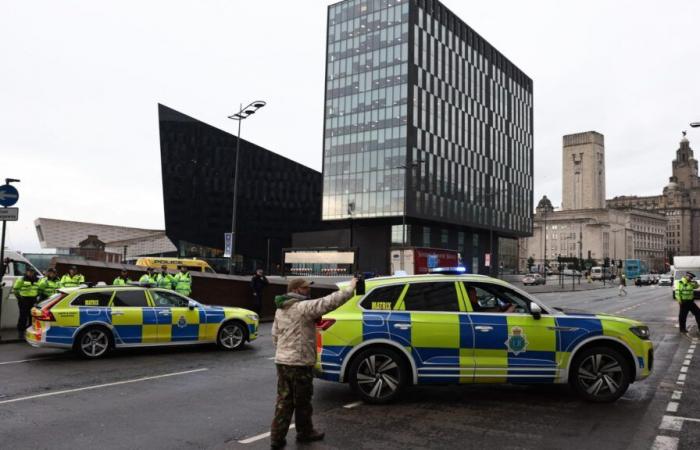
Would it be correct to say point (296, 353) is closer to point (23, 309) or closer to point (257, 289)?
point (23, 309)

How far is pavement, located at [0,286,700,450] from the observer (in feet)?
18.5

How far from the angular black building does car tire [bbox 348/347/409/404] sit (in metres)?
59.5

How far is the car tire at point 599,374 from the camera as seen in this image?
7262mm

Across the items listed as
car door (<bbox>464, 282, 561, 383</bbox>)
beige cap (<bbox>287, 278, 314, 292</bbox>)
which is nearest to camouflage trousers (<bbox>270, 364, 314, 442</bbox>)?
beige cap (<bbox>287, 278, 314, 292</bbox>)

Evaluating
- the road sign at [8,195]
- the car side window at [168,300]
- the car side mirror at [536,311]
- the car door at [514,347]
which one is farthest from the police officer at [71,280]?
the car side mirror at [536,311]

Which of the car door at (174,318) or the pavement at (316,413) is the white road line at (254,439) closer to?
the pavement at (316,413)

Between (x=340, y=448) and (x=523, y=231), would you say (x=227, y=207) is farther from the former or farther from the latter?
(x=340, y=448)

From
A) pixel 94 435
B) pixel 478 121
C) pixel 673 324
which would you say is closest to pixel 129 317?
pixel 94 435

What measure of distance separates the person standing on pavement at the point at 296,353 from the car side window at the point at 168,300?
6.63 m

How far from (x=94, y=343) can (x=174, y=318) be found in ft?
5.05

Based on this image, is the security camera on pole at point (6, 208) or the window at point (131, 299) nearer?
the window at point (131, 299)

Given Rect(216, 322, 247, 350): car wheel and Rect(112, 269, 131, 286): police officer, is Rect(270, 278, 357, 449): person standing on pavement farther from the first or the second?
Rect(112, 269, 131, 286): police officer

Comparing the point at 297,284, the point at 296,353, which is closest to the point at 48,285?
the point at 297,284

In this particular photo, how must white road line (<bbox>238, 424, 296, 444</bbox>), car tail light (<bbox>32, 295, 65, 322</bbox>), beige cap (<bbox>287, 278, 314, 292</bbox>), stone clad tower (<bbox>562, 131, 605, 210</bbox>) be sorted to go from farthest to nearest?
stone clad tower (<bbox>562, 131, 605, 210</bbox>), car tail light (<bbox>32, 295, 65, 322</bbox>), white road line (<bbox>238, 424, 296, 444</bbox>), beige cap (<bbox>287, 278, 314, 292</bbox>)
